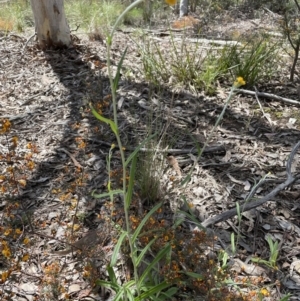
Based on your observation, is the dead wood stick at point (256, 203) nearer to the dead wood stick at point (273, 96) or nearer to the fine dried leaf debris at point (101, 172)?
the fine dried leaf debris at point (101, 172)

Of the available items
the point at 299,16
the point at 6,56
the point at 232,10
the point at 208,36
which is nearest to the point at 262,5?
the point at 232,10

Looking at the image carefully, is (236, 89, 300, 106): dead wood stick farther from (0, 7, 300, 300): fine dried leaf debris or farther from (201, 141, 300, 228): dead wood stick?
(201, 141, 300, 228): dead wood stick

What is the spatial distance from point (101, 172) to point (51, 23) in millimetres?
2770

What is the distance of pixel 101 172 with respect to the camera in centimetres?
267

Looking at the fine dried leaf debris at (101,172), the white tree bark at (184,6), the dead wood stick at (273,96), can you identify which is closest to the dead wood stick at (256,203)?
the fine dried leaf debris at (101,172)

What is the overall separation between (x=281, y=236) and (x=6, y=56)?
391cm

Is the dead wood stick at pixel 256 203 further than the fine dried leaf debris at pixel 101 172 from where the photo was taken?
Yes

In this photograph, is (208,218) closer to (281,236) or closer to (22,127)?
(281,236)

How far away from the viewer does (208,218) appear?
226 cm

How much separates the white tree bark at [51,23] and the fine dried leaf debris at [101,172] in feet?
1.53

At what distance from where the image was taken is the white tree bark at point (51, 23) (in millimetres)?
4621

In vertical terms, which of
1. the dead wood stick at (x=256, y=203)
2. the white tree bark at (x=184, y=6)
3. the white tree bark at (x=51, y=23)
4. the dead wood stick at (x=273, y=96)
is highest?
the white tree bark at (x=51, y=23)

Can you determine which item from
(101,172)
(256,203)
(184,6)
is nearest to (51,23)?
(101,172)

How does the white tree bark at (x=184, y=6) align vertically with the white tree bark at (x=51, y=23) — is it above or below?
below
